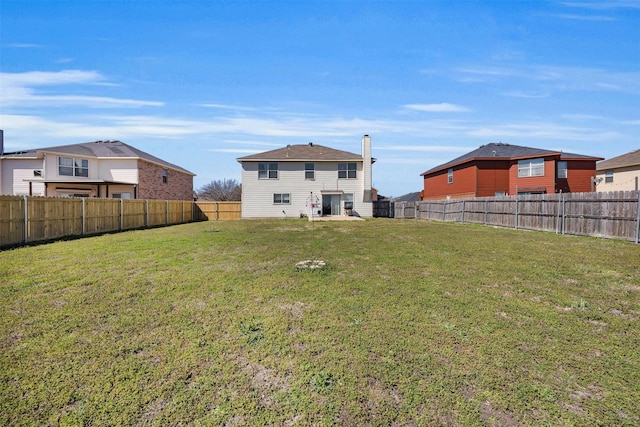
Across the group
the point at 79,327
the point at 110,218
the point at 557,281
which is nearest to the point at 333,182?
the point at 110,218

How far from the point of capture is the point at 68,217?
46.5ft

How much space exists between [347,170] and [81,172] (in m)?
21.5

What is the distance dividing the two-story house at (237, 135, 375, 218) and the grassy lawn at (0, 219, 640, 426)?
2145 cm

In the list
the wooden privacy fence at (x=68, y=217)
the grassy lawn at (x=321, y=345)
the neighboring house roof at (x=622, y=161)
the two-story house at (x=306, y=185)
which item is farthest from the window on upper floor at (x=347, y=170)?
the grassy lawn at (x=321, y=345)

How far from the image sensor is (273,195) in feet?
95.3

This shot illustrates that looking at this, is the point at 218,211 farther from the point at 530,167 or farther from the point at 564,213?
the point at 530,167

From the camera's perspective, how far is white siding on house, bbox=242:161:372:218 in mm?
28969

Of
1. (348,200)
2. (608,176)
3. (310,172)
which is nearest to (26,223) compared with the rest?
(310,172)

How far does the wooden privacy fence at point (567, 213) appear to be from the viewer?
11.4 metres

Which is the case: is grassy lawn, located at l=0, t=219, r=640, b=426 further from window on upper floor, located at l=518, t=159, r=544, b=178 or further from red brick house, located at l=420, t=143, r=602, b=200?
window on upper floor, located at l=518, t=159, r=544, b=178

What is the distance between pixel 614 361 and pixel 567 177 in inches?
1158

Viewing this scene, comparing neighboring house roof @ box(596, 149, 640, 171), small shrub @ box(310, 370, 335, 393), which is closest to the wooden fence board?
small shrub @ box(310, 370, 335, 393)

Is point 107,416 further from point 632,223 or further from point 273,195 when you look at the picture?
point 273,195

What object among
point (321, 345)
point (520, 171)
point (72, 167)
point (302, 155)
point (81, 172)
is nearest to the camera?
point (321, 345)
